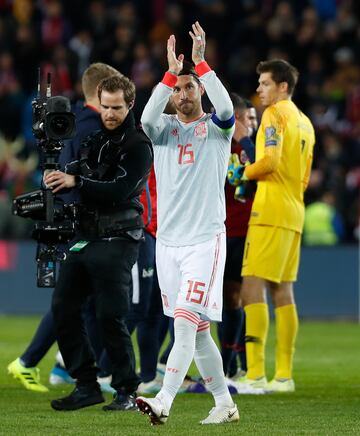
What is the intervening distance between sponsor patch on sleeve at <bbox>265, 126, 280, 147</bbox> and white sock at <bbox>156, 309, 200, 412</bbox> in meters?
2.66

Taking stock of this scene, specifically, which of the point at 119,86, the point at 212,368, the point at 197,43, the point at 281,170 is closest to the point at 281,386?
the point at 281,170

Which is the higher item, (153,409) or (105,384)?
(153,409)

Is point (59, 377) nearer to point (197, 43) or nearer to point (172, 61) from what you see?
point (172, 61)

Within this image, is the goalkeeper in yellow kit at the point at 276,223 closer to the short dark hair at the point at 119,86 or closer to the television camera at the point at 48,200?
the short dark hair at the point at 119,86

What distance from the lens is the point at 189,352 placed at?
26.6ft

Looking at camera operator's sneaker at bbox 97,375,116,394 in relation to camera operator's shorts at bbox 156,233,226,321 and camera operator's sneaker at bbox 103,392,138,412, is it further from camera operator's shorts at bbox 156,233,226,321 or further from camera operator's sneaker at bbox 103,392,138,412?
camera operator's shorts at bbox 156,233,226,321

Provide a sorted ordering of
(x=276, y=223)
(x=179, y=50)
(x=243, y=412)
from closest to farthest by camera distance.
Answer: (x=243, y=412) < (x=276, y=223) < (x=179, y=50)

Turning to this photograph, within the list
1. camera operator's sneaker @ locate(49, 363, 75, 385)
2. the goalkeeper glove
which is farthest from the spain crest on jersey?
camera operator's sneaker @ locate(49, 363, 75, 385)

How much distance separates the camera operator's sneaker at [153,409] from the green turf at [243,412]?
58 millimetres

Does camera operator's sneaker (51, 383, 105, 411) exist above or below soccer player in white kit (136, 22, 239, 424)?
below

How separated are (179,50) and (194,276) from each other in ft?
51.1

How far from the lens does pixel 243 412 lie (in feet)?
29.7

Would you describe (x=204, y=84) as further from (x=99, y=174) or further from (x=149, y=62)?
(x=149, y=62)

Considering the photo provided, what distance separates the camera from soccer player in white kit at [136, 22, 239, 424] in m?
8.16
